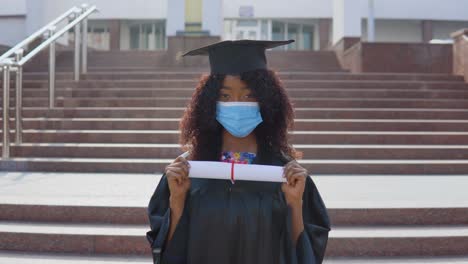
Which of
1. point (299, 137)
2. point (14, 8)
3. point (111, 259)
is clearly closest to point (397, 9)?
point (14, 8)

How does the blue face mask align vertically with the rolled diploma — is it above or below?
above

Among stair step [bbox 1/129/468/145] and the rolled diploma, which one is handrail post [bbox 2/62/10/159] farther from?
the rolled diploma

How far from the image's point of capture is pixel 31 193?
4.55m

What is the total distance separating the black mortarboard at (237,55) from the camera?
6.04ft

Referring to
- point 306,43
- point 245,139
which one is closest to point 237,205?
point 245,139

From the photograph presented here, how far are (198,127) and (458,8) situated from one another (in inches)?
939

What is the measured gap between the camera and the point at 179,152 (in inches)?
250

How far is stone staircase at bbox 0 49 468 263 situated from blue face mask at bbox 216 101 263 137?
2.46 ft

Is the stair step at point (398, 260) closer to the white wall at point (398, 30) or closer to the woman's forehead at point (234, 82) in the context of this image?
the woman's forehead at point (234, 82)

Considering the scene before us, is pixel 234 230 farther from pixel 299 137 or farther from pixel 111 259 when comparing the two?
pixel 299 137

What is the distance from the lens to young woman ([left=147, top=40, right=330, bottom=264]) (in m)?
1.76

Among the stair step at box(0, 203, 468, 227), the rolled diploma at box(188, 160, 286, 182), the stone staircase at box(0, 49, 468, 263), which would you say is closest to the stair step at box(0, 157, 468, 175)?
the stone staircase at box(0, 49, 468, 263)

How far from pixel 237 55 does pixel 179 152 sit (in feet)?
15.0

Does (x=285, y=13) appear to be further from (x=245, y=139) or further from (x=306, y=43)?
(x=245, y=139)
